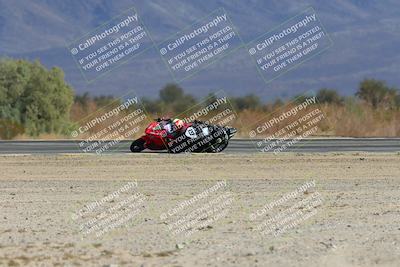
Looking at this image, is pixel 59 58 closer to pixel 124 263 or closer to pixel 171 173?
pixel 171 173

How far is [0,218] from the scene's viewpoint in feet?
57.2

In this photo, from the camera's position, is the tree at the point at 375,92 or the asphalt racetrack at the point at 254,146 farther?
the tree at the point at 375,92

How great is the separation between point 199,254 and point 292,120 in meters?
41.2

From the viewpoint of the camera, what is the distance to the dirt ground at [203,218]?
13758 millimetres

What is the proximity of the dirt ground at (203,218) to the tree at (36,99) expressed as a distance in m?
28.0

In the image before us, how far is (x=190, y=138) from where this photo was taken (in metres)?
34.9

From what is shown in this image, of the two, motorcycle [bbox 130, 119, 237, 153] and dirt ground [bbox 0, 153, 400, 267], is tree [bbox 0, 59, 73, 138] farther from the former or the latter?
dirt ground [bbox 0, 153, 400, 267]

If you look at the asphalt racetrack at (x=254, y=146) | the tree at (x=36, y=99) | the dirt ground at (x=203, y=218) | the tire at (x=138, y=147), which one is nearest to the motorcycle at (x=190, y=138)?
the tire at (x=138, y=147)

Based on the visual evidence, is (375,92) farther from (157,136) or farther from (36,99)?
(157,136)

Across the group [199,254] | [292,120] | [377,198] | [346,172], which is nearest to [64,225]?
[199,254]

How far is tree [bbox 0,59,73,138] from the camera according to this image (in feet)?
192

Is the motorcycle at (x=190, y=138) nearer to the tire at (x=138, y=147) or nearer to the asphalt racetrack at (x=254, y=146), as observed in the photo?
the tire at (x=138, y=147)

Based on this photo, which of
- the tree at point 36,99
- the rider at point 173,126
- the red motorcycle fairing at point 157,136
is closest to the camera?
the rider at point 173,126

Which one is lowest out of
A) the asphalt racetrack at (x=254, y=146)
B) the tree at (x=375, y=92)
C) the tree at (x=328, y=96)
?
the tree at (x=375, y=92)
